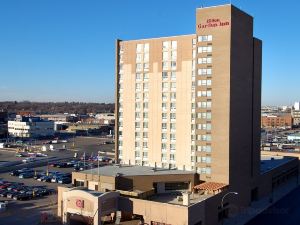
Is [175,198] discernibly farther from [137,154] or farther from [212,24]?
[212,24]

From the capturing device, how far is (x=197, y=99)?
6575cm

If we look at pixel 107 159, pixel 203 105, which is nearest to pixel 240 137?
pixel 203 105

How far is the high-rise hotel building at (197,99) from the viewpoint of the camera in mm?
63688

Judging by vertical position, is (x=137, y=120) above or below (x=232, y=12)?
below

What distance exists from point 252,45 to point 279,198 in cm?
2926

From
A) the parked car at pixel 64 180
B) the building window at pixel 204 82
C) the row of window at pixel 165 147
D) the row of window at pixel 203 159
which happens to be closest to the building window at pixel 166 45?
the building window at pixel 204 82

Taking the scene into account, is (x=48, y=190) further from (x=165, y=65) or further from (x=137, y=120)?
(x=165, y=65)

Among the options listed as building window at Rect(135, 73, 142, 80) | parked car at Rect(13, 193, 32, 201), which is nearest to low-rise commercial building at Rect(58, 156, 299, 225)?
parked car at Rect(13, 193, 32, 201)

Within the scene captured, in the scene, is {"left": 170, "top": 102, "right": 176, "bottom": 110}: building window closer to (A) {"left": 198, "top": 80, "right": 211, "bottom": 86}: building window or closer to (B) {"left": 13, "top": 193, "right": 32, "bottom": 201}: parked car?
(A) {"left": 198, "top": 80, "right": 211, "bottom": 86}: building window

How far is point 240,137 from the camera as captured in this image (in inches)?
2657

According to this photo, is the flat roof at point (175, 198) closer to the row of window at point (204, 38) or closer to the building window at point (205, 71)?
the building window at point (205, 71)

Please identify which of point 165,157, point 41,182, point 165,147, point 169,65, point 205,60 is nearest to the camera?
point 205,60

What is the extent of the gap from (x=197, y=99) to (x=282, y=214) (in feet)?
75.3

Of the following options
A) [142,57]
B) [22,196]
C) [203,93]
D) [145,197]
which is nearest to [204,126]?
[203,93]
